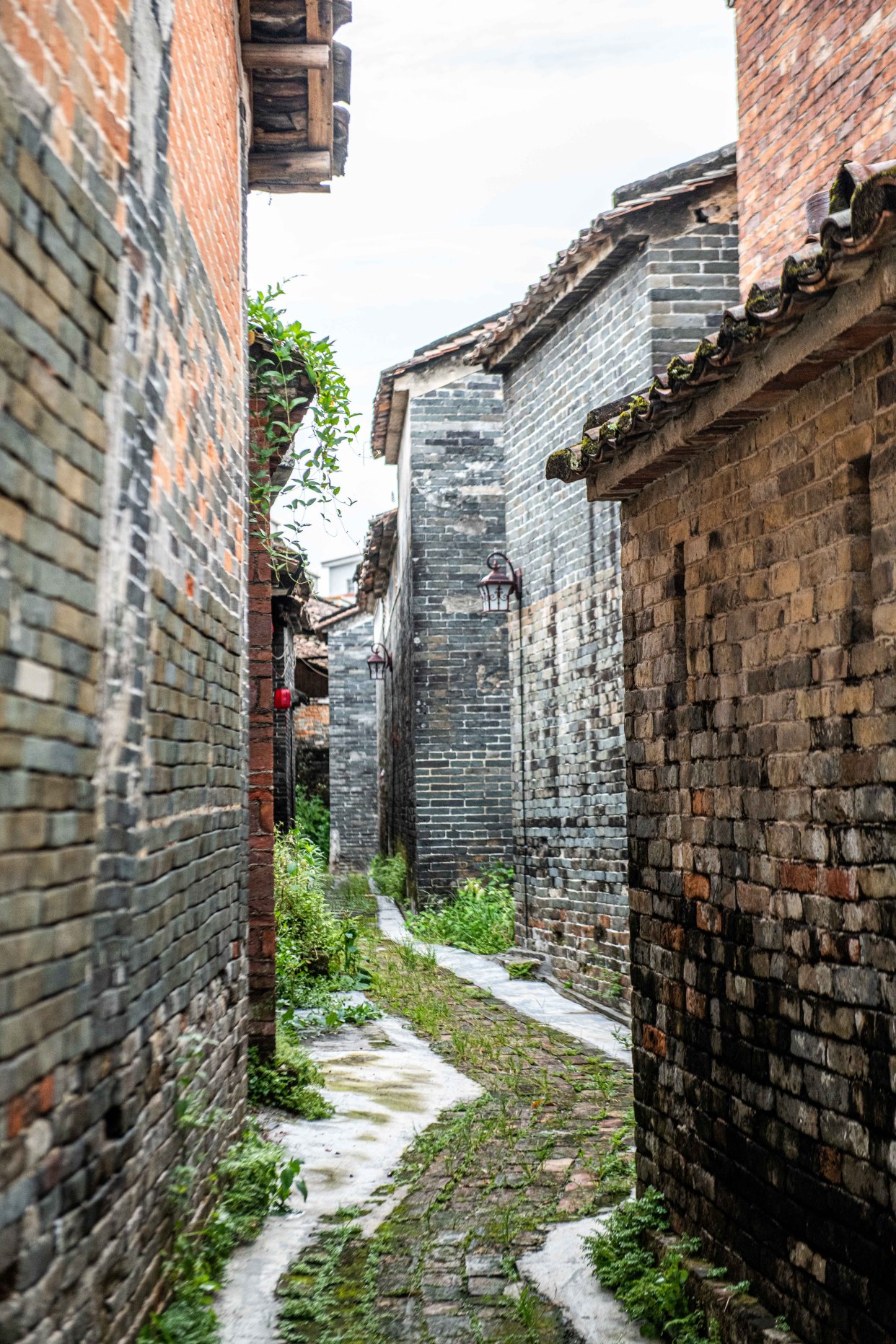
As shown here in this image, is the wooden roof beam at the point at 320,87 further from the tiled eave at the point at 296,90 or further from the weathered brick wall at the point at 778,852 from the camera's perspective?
the weathered brick wall at the point at 778,852

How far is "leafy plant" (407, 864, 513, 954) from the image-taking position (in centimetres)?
1352

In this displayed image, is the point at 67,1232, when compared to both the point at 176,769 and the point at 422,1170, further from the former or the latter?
the point at 422,1170

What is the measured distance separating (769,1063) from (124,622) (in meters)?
2.36

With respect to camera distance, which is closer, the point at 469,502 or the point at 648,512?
the point at 648,512

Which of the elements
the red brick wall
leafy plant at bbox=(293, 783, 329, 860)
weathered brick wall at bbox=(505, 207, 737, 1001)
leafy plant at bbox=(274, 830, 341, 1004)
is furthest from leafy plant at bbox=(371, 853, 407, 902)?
the red brick wall

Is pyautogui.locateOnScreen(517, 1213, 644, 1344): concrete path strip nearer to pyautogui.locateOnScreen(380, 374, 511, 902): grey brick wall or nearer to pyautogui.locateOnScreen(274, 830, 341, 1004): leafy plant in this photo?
pyautogui.locateOnScreen(274, 830, 341, 1004): leafy plant

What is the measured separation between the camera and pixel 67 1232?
2689mm

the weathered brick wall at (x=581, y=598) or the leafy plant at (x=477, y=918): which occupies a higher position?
the weathered brick wall at (x=581, y=598)

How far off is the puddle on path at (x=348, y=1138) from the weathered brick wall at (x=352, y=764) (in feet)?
A: 61.8

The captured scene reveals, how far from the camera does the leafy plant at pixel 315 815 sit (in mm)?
28469

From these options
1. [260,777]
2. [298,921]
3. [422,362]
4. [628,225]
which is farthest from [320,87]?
[422,362]

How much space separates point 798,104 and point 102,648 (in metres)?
6.60

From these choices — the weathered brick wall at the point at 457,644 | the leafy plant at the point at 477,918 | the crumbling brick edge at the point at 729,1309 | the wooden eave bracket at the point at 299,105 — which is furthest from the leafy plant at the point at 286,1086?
the weathered brick wall at the point at 457,644

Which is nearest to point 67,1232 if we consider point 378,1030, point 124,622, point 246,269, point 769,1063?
point 124,622
